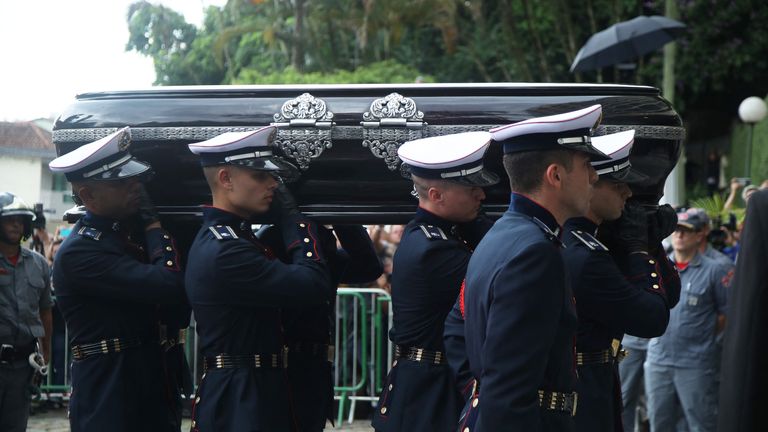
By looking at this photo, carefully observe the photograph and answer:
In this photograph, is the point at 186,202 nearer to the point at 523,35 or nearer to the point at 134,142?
the point at 134,142

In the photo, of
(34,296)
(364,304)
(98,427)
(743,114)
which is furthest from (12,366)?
(743,114)

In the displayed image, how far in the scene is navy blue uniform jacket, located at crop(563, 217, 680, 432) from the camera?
153 inches

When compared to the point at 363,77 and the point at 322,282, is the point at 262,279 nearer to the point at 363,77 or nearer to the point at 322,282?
the point at 322,282

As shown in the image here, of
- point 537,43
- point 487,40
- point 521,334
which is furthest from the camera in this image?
point 487,40

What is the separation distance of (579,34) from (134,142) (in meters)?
15.8

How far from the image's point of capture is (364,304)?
8750 millimetres

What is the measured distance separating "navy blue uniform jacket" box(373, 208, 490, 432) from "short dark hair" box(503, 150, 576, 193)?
921 millimetres

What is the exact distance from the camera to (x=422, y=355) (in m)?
4.22

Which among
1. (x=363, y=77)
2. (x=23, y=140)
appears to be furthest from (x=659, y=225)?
(x=363, y=77)

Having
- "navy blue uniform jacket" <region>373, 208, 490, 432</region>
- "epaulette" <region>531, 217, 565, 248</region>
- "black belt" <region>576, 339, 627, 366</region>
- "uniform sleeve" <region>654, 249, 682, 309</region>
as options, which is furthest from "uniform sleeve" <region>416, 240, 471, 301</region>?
"epaulette" <region>531, 217, 565, 248</region>

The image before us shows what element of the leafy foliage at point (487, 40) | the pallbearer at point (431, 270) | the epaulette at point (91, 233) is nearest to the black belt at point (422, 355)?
the pallbearer at point (431, 270)

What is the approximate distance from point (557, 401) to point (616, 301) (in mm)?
858

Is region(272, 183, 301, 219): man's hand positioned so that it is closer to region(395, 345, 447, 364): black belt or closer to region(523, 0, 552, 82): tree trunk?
region(395, 345, 447, 364): black belt

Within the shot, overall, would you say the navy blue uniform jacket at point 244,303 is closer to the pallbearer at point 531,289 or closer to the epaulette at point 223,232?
the epaulette at point 223,232
